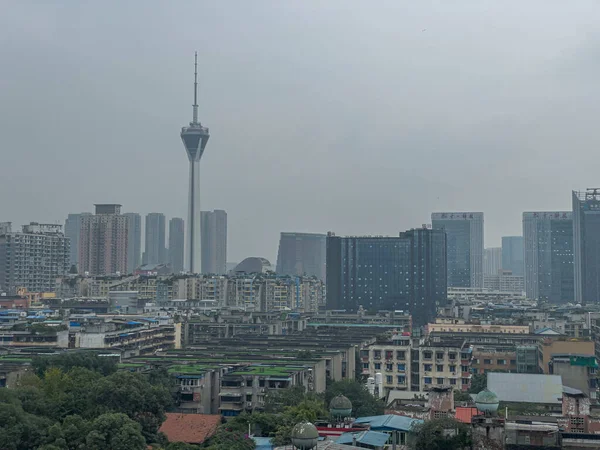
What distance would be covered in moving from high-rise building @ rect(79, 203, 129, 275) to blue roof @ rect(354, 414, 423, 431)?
391 feet

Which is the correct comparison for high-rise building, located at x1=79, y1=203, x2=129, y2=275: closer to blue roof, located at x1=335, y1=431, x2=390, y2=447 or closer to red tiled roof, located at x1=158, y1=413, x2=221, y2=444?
red tiled roof, located at x1=158, y1=413, x2=221, y2=444

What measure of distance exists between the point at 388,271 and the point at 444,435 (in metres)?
87.1

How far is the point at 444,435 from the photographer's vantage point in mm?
20625

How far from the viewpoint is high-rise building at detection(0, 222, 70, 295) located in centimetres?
10575

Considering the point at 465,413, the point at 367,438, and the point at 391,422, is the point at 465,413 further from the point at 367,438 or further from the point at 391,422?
the point at 367,438

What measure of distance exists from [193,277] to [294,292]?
11945 millimetres

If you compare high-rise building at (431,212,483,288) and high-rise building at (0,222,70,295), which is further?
high-rise building at (431,212,483,288)

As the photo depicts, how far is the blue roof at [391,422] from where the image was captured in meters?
24.2

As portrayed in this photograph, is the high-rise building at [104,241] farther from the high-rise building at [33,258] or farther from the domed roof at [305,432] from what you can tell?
the domed roof at [305,432]

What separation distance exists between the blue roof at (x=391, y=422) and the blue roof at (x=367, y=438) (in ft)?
1.84

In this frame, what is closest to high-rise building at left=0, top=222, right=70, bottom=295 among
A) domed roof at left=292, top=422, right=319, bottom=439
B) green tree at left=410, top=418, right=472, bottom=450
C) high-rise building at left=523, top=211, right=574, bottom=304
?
high-rise building at left=523, top=211, right=574, bottom=304

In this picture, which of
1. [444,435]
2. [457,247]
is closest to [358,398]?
[444,435]

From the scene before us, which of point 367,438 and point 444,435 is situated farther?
point 367,438

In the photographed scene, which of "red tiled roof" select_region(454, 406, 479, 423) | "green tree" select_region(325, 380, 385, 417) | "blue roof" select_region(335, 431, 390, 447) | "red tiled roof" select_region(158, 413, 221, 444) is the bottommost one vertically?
"red tiled roof" select_region(158, 413, 221, 444)
